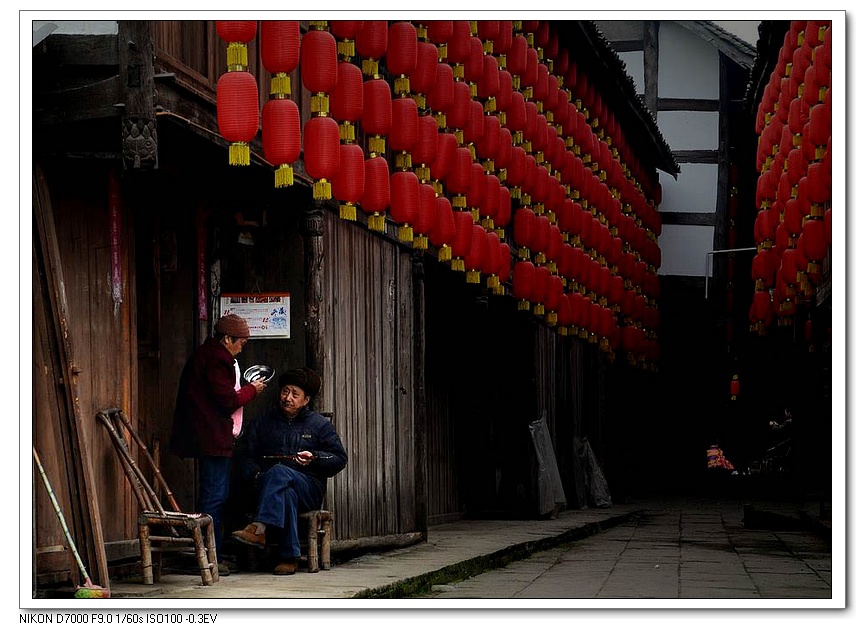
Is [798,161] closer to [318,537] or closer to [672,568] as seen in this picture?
[672,568]

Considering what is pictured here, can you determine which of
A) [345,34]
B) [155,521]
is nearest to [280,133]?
[345,34]

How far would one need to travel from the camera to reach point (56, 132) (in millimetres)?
9078

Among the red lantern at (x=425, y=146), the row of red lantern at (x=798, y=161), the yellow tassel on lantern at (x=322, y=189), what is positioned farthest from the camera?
the row of red lantern at (x=798, y=161)

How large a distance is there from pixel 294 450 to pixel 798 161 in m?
7.29

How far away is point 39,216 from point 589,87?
1328cm

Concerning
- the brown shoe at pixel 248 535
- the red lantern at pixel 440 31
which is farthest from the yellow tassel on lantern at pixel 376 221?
the brown shoe at pixel 248 535

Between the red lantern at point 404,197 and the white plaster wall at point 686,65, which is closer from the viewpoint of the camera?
the red lantern at point 404,197

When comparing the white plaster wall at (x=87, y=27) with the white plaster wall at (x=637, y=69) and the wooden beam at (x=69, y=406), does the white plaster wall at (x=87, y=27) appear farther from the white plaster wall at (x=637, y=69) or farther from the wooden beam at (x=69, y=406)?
the white plaster wall at (x=637, y=69)

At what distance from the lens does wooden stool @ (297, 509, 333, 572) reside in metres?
10.6

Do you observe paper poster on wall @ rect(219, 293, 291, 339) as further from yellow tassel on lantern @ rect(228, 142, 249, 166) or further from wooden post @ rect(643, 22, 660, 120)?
wooden post @ rect(643, 22, 660, 120)

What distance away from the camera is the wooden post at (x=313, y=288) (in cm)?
1138

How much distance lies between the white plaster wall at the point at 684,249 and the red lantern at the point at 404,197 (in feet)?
51.2
